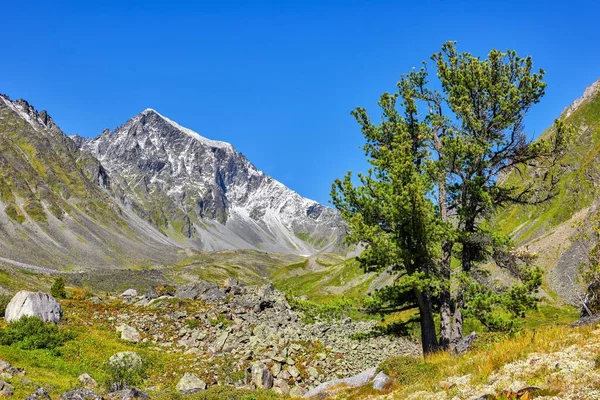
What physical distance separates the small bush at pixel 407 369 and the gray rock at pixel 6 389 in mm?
16937

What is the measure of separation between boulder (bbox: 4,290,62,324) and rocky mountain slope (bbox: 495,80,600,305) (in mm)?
38098

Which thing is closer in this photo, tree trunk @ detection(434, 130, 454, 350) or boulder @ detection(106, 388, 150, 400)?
tree trunk @ detection(434, 130, 454, 350)

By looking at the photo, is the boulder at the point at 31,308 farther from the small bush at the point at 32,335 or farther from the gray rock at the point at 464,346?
the gray rock at the point at 464,346

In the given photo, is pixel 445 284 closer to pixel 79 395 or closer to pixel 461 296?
pixel 461 296

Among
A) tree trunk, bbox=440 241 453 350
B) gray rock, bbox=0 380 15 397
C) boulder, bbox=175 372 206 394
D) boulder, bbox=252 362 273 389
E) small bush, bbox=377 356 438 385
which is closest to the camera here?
small bush, bbox=377 356 438 385

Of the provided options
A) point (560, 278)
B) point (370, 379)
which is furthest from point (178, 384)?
point (560, 278)

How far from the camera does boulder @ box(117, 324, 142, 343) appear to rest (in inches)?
1558

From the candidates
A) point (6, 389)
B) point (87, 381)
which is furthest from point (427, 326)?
point (87, 381)

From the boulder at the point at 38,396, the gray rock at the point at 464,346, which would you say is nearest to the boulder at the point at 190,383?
the boulder at the point at 38,396

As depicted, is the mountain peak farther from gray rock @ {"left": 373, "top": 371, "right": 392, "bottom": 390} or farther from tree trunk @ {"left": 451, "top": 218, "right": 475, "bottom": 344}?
gray rock @ {"left": 373, "top": 371, "right": 392, "bottom": 390}

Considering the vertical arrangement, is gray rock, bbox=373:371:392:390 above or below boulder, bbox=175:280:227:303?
below

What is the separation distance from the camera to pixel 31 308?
36.8m

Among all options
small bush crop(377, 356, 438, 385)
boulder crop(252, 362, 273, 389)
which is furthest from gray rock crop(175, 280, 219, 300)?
small bush crop(377, 356, 438, 385)

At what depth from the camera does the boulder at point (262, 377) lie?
92.8 feet
